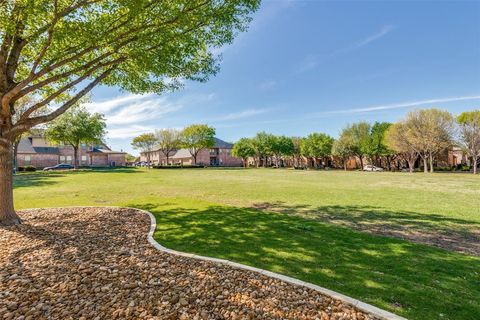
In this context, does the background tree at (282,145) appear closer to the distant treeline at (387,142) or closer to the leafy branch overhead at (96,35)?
the distant treeline at (387,142)

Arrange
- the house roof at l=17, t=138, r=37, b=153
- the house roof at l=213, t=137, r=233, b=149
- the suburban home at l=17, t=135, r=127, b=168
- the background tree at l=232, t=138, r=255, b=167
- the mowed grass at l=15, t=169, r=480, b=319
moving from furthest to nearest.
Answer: the house roof at l=213, t=137, r=233, b=149
the background tree at l=232, t=138, r=255, b=167
the suburban home at l=17, t=135, r=127, b=168
the house roof at l=17, t=138, r=37, b=153
the mowed grass at l=15, t=169, r=480, b=319

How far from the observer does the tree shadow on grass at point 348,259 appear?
12.9 ft

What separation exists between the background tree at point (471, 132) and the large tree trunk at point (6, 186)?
55.2 m

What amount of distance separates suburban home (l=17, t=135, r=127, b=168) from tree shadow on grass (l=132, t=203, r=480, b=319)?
5208 centimetres

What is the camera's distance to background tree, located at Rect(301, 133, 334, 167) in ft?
229

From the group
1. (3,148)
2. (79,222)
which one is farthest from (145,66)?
(79,222)

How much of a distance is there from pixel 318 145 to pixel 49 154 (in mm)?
67053

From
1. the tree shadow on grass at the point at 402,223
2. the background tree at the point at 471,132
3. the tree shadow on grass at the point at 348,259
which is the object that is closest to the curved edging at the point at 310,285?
the tree shadow on grass at the point at 348,259

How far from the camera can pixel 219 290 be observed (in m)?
4.04

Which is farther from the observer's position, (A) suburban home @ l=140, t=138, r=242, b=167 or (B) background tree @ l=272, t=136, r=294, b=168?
(A) suburban home @ l=140, t=138, r=242, b=167

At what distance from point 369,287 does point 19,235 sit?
830cm

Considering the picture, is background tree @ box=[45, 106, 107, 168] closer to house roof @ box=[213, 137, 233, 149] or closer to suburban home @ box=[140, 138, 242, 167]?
suburban home @ box=[140, 138, 242, 167]

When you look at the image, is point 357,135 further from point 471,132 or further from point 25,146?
point 25,146

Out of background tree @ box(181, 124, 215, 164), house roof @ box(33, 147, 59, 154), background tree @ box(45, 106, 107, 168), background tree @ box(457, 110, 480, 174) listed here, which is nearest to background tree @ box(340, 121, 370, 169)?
background tree @ box(457, 110, 480, 174)
